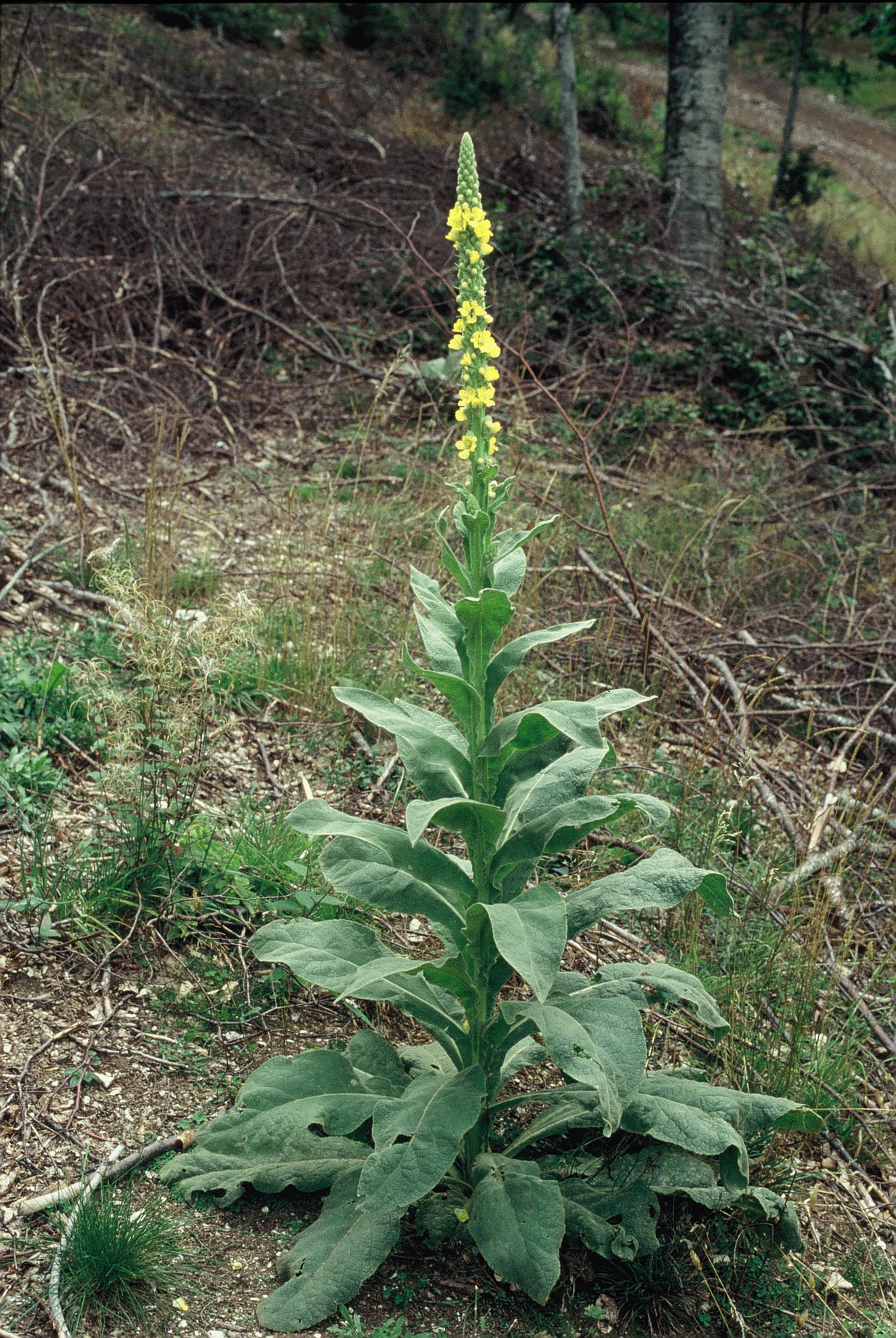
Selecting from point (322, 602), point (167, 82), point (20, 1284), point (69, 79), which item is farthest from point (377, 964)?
point (167, 82)

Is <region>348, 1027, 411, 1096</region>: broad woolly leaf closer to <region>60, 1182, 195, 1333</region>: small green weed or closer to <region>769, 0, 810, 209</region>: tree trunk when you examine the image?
<region>60, 1182, 195, 1333</region>: small green weed

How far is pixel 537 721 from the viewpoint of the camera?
2213 millimetres

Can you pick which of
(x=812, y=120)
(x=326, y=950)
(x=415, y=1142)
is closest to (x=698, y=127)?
(x=326, y=950)

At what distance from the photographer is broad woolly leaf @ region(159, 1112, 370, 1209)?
2.24 m

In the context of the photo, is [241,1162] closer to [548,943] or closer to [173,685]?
[548,943]

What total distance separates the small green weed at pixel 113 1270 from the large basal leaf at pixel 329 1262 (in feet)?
0.66

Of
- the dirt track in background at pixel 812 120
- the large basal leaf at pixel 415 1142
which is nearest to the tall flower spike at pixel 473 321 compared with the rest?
the large basal leaf at pixel 415 1142

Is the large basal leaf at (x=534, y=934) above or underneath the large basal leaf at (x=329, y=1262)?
above

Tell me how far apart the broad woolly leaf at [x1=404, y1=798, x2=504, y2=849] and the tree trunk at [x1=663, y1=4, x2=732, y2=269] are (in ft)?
27.3

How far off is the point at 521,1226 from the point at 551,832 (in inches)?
30.3

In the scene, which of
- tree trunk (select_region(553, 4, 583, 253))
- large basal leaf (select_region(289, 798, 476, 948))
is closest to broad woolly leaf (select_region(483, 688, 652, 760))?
large basal leaf (select_region(289, 798, 476, 948))

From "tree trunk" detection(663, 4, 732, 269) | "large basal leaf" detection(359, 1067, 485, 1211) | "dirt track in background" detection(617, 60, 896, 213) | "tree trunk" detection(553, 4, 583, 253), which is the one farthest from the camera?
"dirt track in background" detection(617, 60, 896, 213)

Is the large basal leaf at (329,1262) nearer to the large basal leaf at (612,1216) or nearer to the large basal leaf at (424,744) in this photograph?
the large basal leaf at (612,1216)

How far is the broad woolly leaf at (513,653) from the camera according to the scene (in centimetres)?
222
